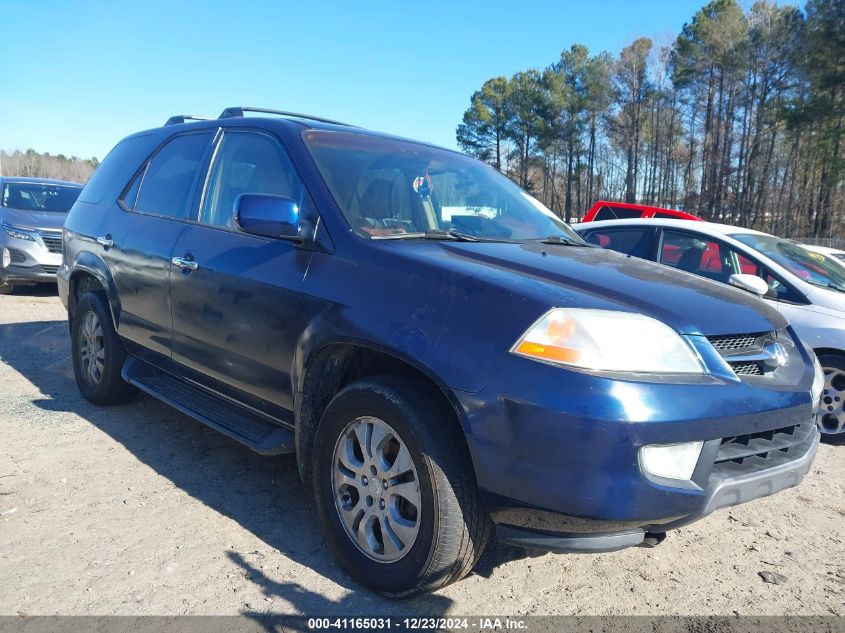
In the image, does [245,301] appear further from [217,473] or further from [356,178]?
[217,473]

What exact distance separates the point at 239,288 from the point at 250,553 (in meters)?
1.22

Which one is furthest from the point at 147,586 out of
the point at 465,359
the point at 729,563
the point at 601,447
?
the point at 729,563

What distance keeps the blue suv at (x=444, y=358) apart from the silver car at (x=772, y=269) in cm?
258

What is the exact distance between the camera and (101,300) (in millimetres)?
4477

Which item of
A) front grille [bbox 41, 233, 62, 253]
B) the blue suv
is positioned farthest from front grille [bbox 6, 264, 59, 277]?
the blue suv

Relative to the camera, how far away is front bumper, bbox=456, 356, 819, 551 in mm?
1983

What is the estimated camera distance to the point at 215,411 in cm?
340

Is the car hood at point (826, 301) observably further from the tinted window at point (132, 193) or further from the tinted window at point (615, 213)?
the tinted window at point (615, 213)

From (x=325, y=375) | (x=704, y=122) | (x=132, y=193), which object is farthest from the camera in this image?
(x=704, y=122)

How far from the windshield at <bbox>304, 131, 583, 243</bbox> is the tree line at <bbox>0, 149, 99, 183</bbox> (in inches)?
2991

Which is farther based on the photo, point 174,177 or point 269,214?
point 174,177

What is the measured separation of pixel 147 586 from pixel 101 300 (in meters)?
2.59

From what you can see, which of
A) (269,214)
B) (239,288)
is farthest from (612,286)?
(239,288)

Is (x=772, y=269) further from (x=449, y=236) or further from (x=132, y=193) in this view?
(x=132, y=193)
